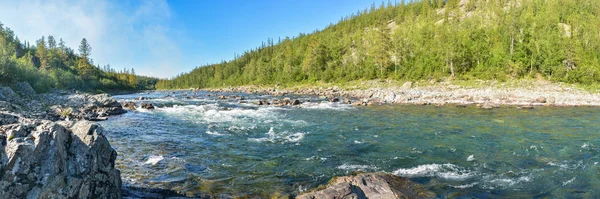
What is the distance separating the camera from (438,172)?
960 cm

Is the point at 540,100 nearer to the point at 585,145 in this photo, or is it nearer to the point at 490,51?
the point at 585,145

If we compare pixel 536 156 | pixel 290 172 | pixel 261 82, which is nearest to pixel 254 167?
pixel 290 172

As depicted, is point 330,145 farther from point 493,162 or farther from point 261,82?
point 261,82

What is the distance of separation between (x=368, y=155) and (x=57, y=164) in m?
9.90

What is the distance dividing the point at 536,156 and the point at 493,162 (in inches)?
88.2

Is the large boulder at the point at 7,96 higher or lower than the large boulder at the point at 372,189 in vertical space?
higher

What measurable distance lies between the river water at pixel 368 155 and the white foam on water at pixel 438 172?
0.11ft

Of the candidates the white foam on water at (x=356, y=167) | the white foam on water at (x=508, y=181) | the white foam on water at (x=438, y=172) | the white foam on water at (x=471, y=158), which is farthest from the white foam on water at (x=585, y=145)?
the white foam on water at (x=356, y=167)

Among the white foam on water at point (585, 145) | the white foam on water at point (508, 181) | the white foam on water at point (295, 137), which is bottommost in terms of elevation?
the white foam on water at point (585, 145)

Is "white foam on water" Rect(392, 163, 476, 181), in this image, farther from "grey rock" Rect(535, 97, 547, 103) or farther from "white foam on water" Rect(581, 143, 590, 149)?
"grey rock" Rect(535, 97, 547, 103)

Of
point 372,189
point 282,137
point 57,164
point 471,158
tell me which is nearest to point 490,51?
point 471,158

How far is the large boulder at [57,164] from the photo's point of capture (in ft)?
15.3

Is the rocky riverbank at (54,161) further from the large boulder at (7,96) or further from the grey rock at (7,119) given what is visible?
the large boulder at (7,96)

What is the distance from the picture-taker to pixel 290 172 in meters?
9.91
